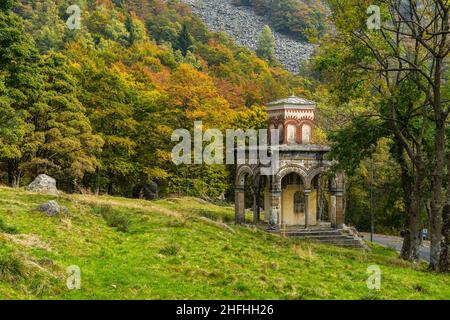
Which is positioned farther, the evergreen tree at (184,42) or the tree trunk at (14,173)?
the evergreen tree at (184,42)

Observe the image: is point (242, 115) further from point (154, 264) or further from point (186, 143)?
point (154, 264)

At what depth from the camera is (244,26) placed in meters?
177

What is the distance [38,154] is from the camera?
35188 mm

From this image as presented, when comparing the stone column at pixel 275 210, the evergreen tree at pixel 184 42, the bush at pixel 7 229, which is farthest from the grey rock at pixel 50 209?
the evergreen tree at pixel 184 42

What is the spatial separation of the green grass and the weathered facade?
7861mm

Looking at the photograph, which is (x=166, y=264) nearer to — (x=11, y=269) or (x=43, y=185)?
(x=11, y=269)

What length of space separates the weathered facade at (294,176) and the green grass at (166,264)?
786cm

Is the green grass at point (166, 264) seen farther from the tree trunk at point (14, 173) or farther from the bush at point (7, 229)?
the tree trunk at point (14, 173)

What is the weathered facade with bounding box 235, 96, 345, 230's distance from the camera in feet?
98.0

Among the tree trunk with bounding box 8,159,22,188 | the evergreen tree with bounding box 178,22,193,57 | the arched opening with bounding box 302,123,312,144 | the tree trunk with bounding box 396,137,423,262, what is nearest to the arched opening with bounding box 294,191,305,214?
the arched opening with bounding box 302,123,312,144

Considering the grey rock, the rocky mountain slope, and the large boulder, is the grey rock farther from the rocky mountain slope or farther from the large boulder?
the rocky mountain slope

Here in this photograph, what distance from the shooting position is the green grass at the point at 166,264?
11586 mm
